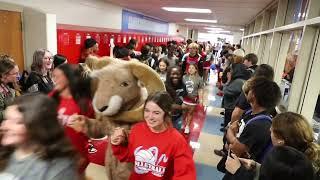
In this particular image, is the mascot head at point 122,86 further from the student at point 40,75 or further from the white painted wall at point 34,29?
the white painted wall at point 34,29

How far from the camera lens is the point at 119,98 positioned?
7.22 ft

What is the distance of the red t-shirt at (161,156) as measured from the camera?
162 cm

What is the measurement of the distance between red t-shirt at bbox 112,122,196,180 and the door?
120 inches

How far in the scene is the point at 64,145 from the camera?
1140 millimetres

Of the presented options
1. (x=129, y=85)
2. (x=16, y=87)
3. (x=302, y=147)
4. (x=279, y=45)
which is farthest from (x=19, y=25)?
(x=279, y=45)

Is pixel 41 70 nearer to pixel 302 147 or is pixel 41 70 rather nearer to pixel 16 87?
pixel 16 87

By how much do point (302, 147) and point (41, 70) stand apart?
2866 mm

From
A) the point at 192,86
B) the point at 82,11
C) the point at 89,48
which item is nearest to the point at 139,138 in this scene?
the point at 192,86

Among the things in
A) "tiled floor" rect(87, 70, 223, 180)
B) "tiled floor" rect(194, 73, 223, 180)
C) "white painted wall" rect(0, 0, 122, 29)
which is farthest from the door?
"tiled floor" rect(194, 73, 223, 180)

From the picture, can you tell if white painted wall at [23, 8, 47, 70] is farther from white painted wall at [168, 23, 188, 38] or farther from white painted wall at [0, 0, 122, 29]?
white painted wall at [168, 23, 188, 38]

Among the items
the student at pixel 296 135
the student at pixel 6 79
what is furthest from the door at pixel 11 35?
the student at pixel 296 135

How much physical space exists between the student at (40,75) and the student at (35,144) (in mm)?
2096

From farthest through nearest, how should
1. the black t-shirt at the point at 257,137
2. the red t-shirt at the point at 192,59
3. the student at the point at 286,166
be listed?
the red t-shirt at the point at 192,59 → the black t-shirt at the point at 257,137 → the student at the point at 286,166

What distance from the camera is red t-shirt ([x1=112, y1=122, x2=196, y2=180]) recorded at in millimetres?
1615
